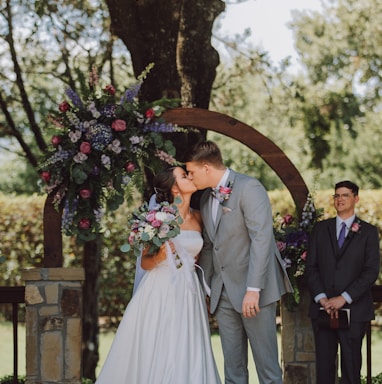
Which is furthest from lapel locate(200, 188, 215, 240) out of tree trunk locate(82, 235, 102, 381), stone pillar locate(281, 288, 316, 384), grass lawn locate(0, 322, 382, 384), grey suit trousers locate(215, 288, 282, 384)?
grass lawn locate(0, 322, 382, 384)

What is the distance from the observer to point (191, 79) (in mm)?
7016

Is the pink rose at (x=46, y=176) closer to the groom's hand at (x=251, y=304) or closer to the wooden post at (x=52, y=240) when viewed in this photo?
the wooden post at (x=52, y=240)

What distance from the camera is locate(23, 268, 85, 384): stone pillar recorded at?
5508mm

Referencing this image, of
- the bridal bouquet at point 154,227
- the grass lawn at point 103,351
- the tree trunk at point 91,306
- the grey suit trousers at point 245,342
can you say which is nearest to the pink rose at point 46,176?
the bridal bouquet at point 154,227

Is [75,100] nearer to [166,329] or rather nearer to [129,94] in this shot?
[129,94]

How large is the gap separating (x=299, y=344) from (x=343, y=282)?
3.04 feet

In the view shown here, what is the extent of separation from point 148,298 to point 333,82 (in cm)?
1805

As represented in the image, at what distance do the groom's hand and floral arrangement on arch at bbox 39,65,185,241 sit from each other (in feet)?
4.31

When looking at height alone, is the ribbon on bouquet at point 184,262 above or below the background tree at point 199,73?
below

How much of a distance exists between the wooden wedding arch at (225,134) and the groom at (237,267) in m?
0.87

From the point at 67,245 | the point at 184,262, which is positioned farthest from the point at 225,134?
the point at 67,245

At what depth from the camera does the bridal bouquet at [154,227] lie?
15.6 ft

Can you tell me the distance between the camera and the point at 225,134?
5.68 metres

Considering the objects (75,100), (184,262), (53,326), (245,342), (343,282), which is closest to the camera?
(245,342)
